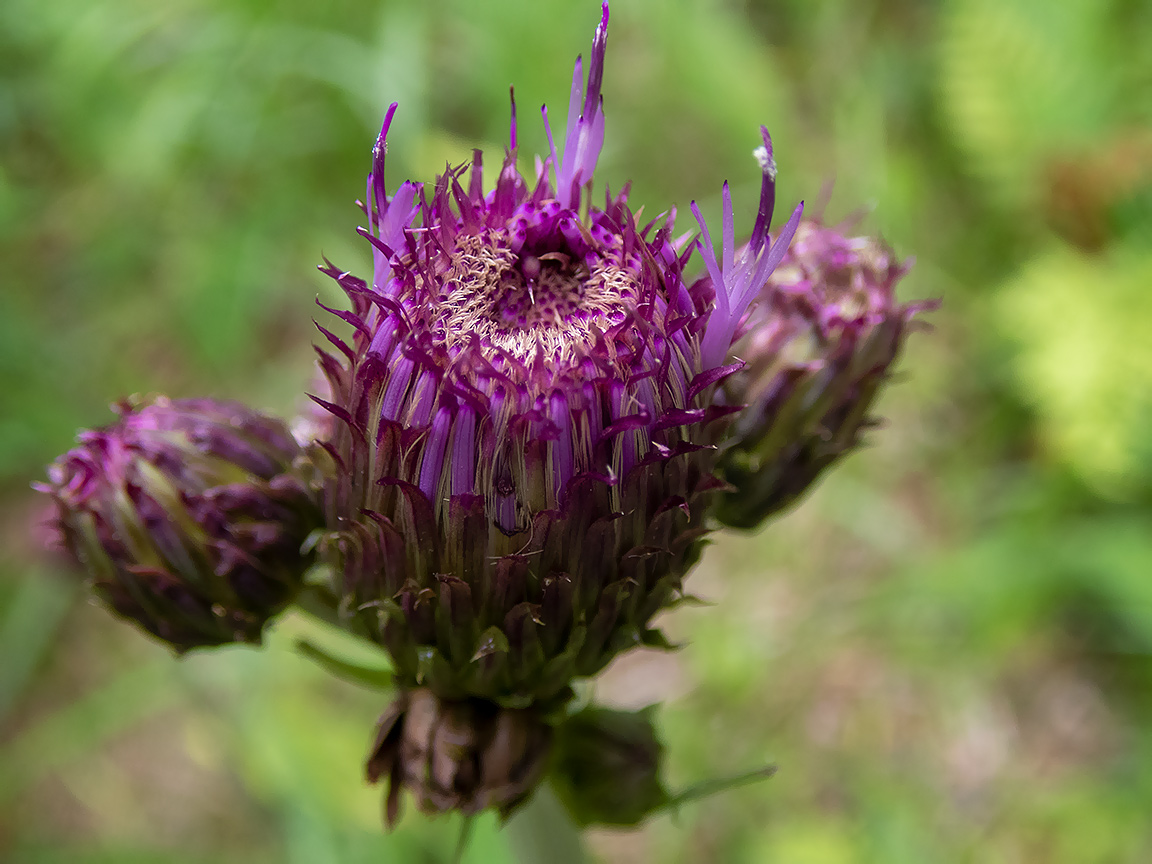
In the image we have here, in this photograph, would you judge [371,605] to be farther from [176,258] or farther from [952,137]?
[952,137]

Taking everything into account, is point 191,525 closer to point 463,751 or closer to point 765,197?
point 463,751

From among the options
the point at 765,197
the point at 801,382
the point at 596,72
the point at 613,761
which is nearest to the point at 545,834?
the point at 613,761

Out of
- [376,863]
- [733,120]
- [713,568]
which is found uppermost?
[733,120]

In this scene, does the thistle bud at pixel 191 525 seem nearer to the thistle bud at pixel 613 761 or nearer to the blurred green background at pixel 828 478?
the thistle bud at pixel 613 761

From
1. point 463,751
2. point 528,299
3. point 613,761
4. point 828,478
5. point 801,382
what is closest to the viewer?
point 528,299

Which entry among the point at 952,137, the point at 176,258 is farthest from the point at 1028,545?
the point at 176,258

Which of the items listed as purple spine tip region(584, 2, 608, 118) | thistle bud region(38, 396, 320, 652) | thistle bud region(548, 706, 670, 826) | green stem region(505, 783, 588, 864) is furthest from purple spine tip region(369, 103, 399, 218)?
green stem region(505, 783, 588, 864)
